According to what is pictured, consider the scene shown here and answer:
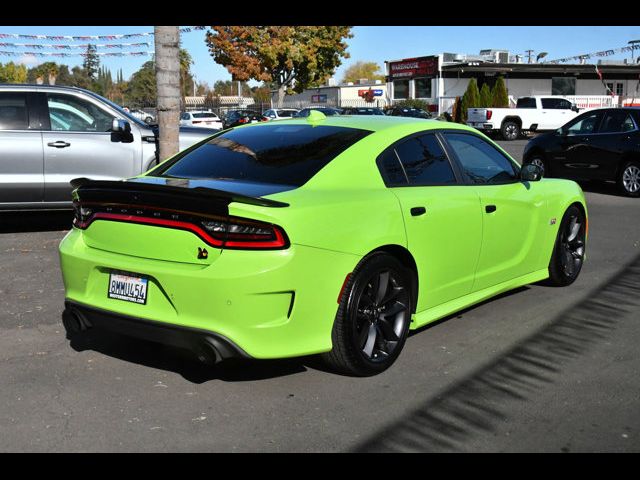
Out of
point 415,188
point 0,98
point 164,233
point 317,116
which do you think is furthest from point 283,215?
point 0,98

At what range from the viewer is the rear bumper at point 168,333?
12.9 feet

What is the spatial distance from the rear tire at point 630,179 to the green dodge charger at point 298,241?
347 inches

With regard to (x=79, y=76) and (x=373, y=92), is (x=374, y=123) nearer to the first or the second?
(x=373, y=92)

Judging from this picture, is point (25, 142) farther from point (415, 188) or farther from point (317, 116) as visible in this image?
point (415, 188)

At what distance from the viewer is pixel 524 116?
32.6 meters

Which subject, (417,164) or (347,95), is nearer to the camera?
(417,164)

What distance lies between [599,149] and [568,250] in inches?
308

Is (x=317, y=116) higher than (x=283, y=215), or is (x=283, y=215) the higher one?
(x=317, y=116)

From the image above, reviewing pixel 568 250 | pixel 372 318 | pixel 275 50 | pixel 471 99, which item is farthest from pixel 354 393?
pixel 275 50

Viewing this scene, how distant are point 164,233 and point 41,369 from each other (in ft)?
4.46
